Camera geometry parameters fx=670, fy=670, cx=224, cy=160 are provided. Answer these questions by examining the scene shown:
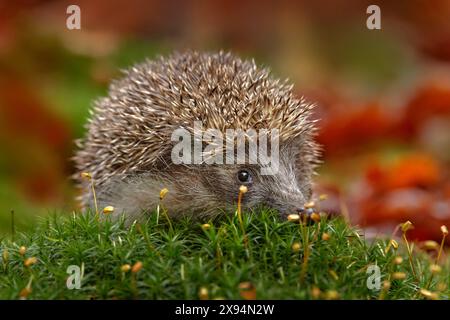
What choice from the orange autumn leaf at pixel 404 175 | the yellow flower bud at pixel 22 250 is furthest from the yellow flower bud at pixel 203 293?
the orange autumn leaf at pixel 404 175

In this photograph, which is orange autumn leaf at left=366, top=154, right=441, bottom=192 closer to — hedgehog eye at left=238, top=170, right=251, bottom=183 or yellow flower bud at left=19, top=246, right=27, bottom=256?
hedgehog eye at left=238, top=170, right=251, bottom=183

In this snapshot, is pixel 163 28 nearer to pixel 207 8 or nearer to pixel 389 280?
pixel 207 8

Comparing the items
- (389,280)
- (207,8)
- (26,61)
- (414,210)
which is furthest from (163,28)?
(389,280)

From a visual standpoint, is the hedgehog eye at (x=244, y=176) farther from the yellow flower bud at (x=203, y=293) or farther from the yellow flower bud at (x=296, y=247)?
the yellow flower bud at (x=203, y=293)

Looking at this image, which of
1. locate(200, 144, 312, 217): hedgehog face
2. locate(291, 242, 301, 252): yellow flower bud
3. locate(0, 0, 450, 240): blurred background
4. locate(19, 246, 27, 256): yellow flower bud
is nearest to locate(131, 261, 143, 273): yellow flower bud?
locate(19, 246, 27, 256): yellow flower bud

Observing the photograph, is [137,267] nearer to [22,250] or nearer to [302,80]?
[22,250]

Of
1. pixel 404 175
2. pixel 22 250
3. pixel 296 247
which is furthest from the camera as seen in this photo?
pixel 404 175

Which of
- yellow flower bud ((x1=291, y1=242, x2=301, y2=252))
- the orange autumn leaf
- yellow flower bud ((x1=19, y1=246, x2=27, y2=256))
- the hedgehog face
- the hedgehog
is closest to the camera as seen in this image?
yellow flower bud ((x1=291, y1=242, x2=301, y2=252))

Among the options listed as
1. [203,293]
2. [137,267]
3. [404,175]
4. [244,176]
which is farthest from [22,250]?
[404,175]
